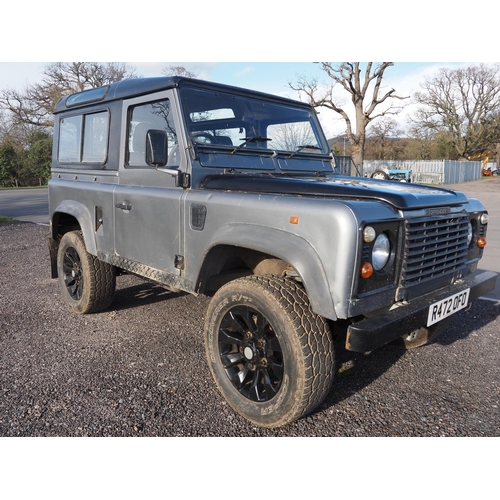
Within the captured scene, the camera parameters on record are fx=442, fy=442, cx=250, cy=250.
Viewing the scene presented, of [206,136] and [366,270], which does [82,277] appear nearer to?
[206,136]

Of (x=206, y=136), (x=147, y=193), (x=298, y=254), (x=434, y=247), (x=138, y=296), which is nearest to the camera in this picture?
(x=298, y=254)

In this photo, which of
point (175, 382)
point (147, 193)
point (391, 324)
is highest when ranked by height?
point (147, 193)

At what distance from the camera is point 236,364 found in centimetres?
288

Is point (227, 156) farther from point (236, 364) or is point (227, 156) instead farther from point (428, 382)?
point (428, 382)

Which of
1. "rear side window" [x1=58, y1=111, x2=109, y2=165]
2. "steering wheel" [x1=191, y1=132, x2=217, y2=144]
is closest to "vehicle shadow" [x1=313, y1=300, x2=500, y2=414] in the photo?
"steering wheel" [x1=191, y1=132, x2=217, y2=144]

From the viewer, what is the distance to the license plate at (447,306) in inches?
105

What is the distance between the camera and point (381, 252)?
2.43m

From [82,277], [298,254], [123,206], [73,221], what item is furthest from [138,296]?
[298,254]

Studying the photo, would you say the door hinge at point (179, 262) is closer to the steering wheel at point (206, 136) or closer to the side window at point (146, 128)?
the side window at point (146, 128)

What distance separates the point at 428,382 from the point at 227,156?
2.28 m

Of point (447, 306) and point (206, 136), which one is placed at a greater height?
point (206, 136)

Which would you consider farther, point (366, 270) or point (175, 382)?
point (175, 382)

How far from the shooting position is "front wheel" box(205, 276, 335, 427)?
2432 mm

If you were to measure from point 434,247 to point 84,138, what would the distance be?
347 centimetres
